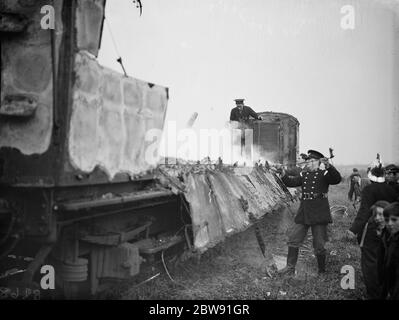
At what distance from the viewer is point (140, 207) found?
5.10m

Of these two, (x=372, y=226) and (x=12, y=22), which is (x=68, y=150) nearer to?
(x=12, y=22)

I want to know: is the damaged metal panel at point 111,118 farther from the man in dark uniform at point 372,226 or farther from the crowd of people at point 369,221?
the man in dark uniform at point 372,226

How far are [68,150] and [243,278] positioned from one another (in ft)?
12.6

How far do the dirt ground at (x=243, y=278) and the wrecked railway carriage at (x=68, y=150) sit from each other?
1.99 feet

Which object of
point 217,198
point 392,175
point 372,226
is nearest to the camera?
point 372,226

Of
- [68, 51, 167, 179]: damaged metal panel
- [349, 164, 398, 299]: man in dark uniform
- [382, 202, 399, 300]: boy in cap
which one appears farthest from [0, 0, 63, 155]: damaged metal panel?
[349, 164, 398, 299]: man in dark uniform

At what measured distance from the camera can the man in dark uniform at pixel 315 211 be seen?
650 centimetres

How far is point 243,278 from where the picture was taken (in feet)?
19.7

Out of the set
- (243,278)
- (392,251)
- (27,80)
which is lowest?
(243,278)

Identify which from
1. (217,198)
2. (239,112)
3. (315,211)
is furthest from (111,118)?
(239,112)

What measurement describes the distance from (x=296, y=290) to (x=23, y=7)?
5451mm

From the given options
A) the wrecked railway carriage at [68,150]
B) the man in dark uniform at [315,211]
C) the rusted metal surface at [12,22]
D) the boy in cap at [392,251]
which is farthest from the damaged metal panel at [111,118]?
the boy in cap at [392,251]
